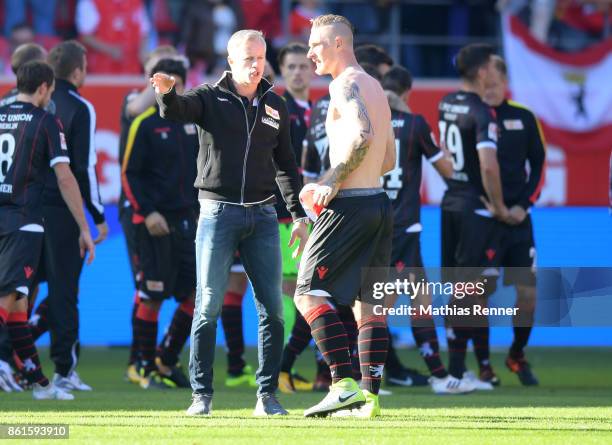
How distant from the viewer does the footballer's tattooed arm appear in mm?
7195

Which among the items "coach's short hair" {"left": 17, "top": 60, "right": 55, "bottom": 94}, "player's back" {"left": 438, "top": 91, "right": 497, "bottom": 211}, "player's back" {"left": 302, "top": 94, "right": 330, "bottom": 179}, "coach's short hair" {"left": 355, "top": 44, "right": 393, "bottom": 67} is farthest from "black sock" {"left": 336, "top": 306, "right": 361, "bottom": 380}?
"coach's short hair" {"left": 17, "top": 60, "right": 55, "bottom": 94}

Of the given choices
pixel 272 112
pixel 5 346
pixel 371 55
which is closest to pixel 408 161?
pixel 371 55

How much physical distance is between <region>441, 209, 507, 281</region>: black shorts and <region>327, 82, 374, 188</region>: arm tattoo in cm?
364

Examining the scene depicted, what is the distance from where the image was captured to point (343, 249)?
287 inches

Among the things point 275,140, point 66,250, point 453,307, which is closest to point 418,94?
point 453,307

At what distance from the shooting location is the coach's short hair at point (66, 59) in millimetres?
10070

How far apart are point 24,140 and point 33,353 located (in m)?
1.51

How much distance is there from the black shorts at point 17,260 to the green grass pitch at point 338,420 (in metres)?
0.80

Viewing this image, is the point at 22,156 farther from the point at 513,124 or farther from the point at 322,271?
the point at 513,124

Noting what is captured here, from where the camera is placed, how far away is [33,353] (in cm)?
919

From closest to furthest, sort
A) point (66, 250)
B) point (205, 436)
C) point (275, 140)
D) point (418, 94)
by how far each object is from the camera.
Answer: point (205, 436) < point (275, 140) < point (66, 250) < point (418, 94)

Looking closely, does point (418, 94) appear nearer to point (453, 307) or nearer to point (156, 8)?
point (156, 8)

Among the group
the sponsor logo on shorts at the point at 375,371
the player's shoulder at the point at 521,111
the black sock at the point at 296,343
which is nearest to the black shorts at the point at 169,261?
the black sock at the point at 296,343

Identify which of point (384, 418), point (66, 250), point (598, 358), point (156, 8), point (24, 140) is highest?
point (156, 8)
